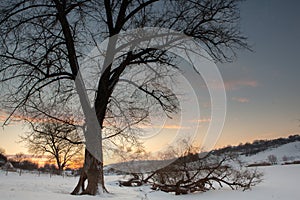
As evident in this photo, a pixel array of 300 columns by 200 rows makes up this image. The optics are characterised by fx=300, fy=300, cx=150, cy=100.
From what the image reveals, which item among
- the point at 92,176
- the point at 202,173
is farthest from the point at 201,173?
the point at 92,176

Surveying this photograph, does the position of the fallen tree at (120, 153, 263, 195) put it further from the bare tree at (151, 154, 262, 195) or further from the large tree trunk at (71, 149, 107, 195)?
the large tree trunk at (71, 149, 107, 195)

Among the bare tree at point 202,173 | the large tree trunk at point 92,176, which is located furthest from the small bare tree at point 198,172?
the large tree trunk at point 92,176

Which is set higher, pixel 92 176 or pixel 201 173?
pixel 92 176

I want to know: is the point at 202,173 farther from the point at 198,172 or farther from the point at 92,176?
the point at 92,176

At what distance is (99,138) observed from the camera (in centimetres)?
1056

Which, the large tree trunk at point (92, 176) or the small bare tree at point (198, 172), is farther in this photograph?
the small bare tree at point (198, 172)

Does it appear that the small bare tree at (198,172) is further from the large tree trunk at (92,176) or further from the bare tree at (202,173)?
the large tree trunk at (92,176)

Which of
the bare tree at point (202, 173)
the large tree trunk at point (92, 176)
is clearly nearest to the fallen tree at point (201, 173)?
the bare tree at point (202, 173)

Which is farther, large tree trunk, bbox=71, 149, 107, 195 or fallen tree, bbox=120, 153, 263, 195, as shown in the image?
fallen tree, bbox=120, 153, 263, 195

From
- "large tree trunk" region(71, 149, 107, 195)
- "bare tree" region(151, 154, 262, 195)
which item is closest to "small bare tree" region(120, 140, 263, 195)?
"bare tree" region(151, 154, 262, 195)

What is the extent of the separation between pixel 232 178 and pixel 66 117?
12.1 metres

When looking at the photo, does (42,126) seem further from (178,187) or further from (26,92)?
(178,187)

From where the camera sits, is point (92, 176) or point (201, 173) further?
point (201, 173)

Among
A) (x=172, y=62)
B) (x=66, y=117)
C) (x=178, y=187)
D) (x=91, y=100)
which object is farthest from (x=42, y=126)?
(x=178, y=187)
